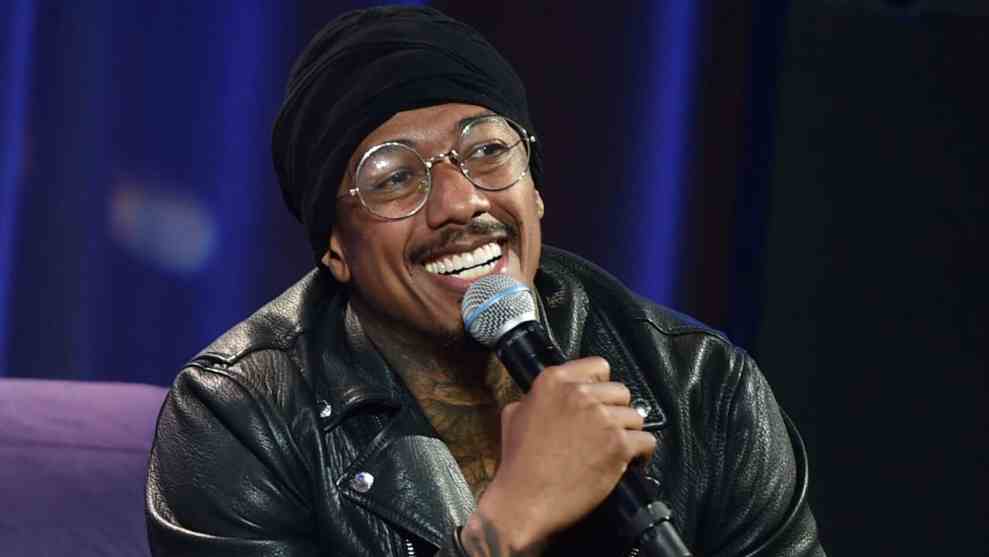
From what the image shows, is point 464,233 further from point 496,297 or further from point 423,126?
point 496,297

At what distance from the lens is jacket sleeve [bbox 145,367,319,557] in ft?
6.00

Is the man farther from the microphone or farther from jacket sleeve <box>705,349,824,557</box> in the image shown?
the microphone

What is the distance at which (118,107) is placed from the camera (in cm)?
326

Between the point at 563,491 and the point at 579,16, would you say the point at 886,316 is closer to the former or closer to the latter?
the point at 579,16

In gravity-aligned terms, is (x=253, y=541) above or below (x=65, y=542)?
above

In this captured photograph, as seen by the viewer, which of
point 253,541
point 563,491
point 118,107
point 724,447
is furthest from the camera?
point 118,107

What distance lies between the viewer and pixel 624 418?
1.51 metres

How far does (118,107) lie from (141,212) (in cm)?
22

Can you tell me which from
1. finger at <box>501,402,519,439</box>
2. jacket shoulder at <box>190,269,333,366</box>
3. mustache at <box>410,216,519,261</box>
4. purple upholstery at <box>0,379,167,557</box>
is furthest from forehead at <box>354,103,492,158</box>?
purple upholstery at <box>0,379,167,557</box>

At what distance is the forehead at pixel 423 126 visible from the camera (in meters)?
1.92

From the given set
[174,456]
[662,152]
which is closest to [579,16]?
[662,152]

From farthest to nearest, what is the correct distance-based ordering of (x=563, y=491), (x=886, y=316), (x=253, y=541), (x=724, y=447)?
(x=886, y=316), (x=724, y=447), (x=253, y=541), (x=563, y=491)

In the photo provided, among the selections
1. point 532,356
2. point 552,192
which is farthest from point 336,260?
point 552,192

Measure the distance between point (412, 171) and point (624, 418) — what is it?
53 cm
